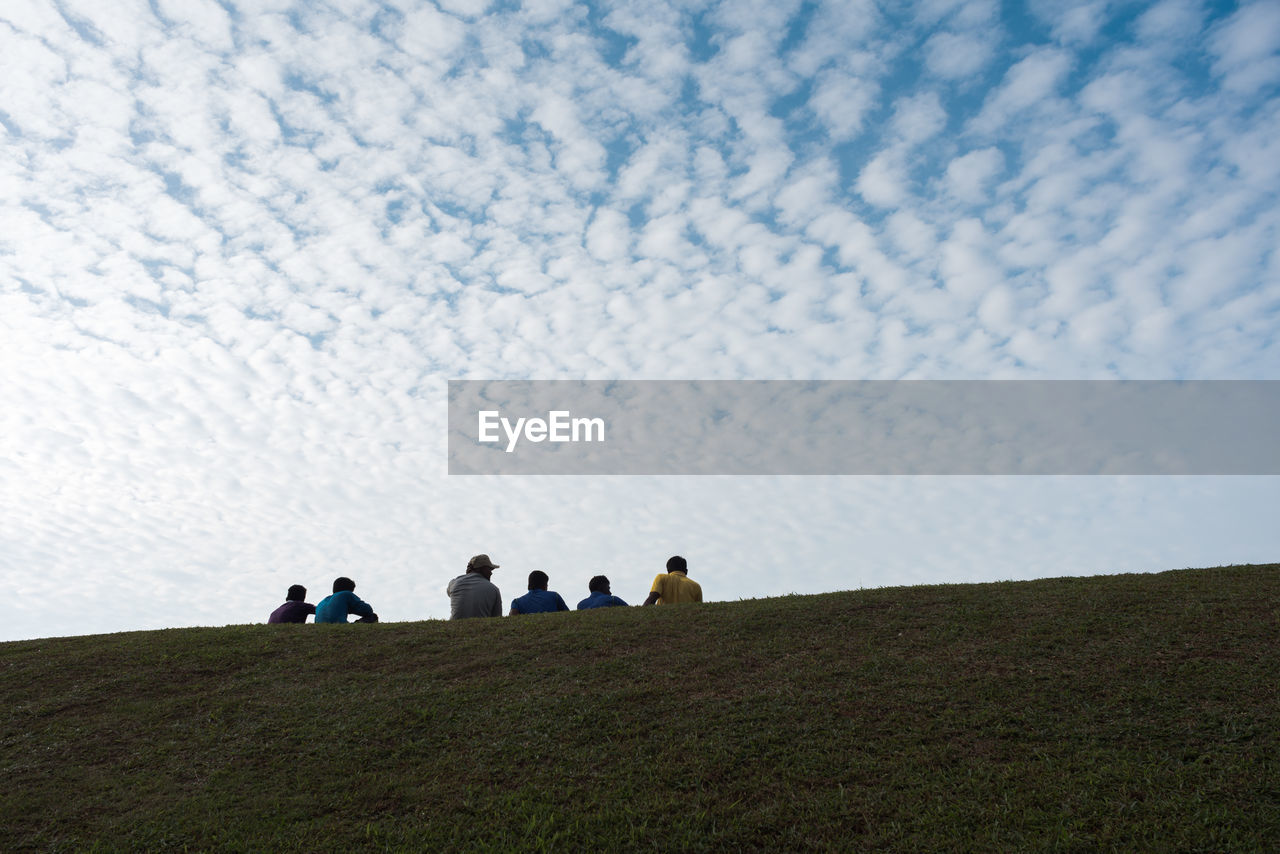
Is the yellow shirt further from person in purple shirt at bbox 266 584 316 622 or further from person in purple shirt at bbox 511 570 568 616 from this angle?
person in purple shirt at bbox 266 584 316 622

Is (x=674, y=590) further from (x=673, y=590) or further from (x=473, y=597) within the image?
(x=473, y=597)

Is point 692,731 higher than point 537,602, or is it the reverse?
point 537,602

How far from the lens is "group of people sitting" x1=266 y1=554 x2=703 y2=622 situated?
44.8 feet

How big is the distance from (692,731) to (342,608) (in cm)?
746

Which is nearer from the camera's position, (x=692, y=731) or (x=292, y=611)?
(x=692, y=731)

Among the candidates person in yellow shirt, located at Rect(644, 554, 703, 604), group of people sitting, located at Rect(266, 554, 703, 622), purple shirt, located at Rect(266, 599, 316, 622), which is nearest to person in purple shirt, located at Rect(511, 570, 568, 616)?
group of people sitting, located at Rect(266, 554, 703, 622)

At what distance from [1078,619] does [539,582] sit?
26.0 feet

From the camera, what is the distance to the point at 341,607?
44.9 ft

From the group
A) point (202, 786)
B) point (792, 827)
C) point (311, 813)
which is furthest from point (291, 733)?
point (792, 827)

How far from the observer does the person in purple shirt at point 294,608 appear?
13.6 meters

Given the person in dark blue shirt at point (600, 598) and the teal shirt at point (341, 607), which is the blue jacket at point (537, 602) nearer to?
the person in dark blue shirt at point (600, 598)

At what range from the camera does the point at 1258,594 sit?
11078 millimetres

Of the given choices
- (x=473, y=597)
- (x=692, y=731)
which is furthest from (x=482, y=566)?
(x=692, y=731)

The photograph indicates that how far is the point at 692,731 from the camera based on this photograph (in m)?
8.36
